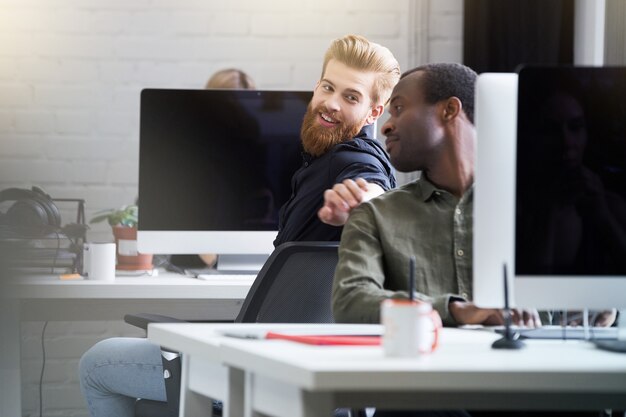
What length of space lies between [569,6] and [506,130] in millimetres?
2427

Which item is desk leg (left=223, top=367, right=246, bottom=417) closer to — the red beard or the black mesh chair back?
the black mesh chair back

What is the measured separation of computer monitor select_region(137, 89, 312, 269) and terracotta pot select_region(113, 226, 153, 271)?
6.3 inches

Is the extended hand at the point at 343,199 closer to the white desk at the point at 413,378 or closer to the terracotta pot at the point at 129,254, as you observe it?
the white desk at the point at 413,378

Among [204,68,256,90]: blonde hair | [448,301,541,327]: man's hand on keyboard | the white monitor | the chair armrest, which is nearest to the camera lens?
the white monitor

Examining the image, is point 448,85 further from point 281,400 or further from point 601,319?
point 281,400

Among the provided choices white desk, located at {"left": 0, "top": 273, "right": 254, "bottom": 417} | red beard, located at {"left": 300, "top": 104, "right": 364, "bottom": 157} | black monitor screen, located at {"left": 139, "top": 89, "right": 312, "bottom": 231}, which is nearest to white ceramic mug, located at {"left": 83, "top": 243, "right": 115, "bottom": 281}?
white desk, located at {"left": 0, "top": 273, "right": 254, "bottom": 417}

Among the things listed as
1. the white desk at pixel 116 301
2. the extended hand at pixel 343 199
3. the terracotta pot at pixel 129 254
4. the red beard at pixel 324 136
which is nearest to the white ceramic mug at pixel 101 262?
the white desk at pixel 116 301

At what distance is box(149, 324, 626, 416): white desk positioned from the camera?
1.23 metres

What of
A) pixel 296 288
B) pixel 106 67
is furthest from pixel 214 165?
pixel 106 67

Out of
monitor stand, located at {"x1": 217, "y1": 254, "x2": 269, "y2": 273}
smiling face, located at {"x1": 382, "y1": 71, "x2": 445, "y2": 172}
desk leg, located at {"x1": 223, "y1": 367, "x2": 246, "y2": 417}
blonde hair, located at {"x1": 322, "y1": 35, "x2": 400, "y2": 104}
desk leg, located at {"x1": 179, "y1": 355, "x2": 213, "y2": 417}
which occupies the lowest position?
desk leg, located at {"x1": 179, "y1": 355, "x2": 213, "y2": 417}

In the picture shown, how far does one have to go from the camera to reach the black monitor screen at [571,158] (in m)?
1.53

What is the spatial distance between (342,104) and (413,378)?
1.47 meters

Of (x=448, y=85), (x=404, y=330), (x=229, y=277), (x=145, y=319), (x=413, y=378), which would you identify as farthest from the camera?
(x=229, y=277)

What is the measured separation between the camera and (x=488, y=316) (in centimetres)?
178
